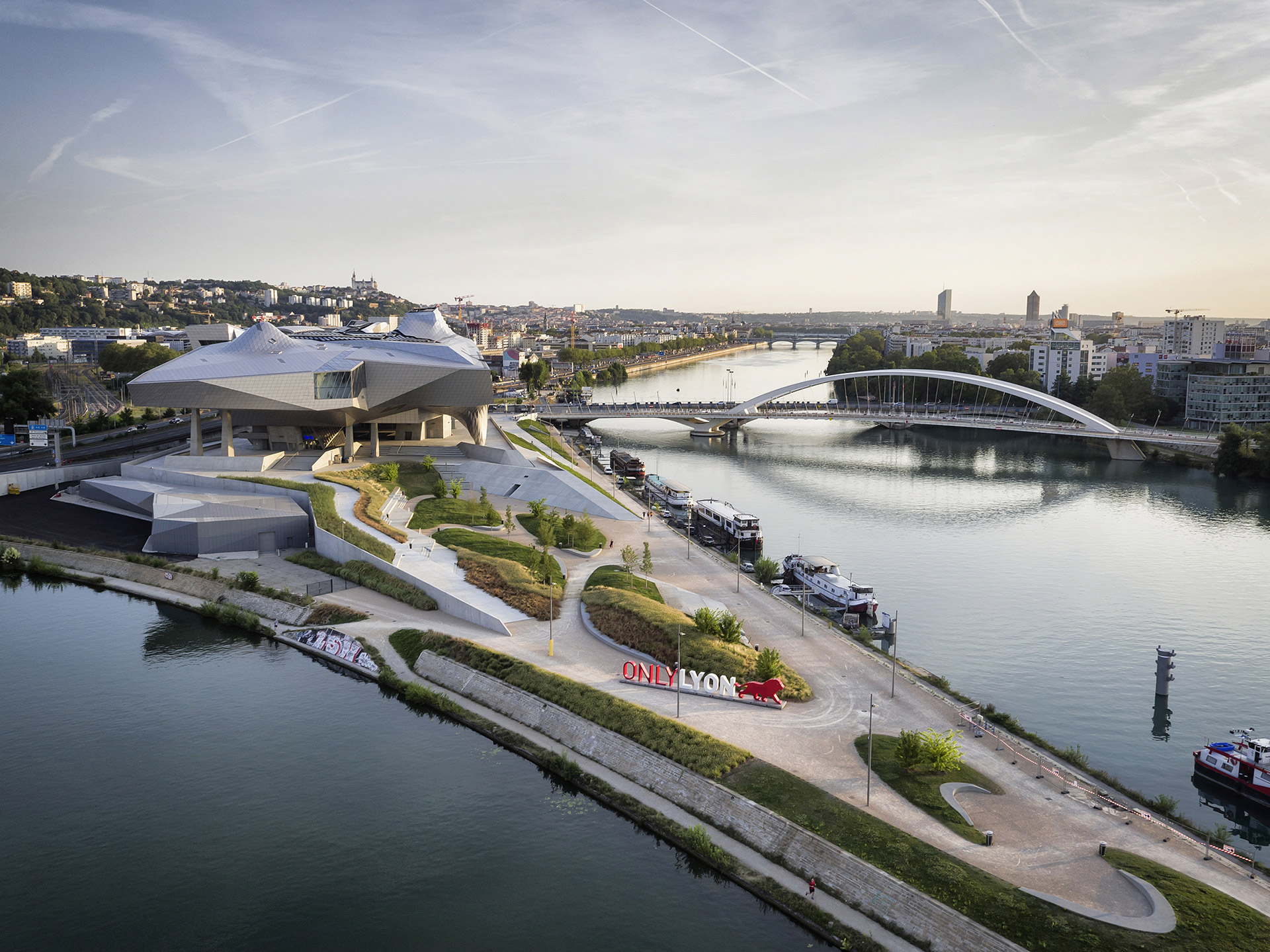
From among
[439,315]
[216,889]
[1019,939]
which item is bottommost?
[216,889]

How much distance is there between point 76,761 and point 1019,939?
22802 millimetres

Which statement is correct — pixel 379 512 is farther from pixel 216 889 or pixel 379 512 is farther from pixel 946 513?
pixel 946 513

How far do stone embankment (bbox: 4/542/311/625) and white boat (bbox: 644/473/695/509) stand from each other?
25.8m

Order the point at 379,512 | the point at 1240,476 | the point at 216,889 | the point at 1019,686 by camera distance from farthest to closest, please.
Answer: the point at 1240,476
the point at 379,512
the point at 1019,686
the point at 216,889

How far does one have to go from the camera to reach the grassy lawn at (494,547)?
38156 millimetres

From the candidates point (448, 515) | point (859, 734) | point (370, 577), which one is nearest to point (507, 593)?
point (370, 577)

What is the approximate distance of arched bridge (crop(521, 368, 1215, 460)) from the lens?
78.6 m

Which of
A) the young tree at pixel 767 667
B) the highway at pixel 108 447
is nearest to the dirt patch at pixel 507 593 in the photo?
the young tree at pixel 767 667

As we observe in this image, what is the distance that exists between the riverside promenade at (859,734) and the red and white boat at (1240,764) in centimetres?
573

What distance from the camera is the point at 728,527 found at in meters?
49.7

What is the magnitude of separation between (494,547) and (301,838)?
20.6 m

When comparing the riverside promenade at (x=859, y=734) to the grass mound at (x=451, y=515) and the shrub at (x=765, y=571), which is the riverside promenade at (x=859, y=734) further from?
the grass mound at (x=451, y=515)

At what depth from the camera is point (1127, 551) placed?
161 feet

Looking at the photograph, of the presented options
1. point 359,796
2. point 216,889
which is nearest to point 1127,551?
point 359,796
